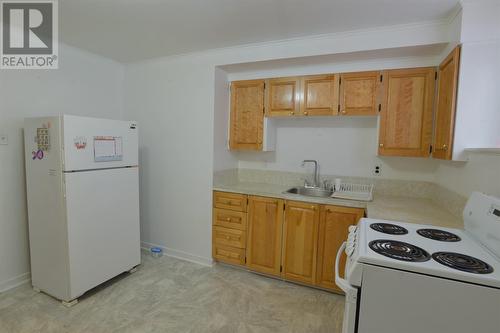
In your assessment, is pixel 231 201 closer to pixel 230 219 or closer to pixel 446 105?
pixel 230 219

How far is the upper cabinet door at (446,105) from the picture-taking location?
1.85 metres

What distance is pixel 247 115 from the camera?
120 inches

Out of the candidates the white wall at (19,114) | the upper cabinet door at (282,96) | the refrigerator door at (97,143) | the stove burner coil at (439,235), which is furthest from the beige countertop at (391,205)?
the white wall at (19,114)

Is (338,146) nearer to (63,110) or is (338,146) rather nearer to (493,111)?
(493,111)

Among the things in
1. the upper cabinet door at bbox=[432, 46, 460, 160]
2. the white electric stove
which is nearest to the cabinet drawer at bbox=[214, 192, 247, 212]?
the white electric stove

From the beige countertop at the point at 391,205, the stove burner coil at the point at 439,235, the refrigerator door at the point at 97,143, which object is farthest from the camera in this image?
the refrigerator door at the point at 97,143

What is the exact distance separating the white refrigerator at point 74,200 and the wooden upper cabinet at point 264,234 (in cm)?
132

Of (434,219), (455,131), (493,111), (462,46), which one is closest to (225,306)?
(434,219)

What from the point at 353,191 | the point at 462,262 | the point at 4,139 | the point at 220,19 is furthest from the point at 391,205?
the point at 4,139

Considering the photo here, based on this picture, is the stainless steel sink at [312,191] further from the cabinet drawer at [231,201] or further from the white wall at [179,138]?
the white wall at [179,138]

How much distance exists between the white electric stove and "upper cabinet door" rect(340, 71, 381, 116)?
131 centimetres

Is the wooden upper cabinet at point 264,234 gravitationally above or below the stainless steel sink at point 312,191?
below

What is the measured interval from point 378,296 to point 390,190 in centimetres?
183

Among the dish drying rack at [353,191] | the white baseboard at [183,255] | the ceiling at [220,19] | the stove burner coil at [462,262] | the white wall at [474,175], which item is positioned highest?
the ceiling at [220,19]
